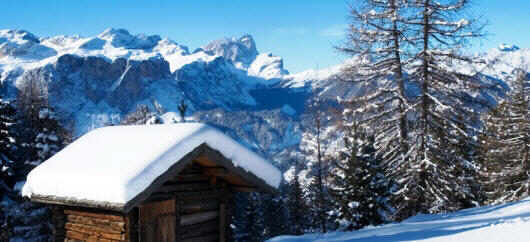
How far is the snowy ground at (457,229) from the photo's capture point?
8.02m

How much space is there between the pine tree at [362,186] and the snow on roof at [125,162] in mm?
13719

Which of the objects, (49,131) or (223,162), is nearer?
(223,162)

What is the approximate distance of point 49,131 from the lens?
73.4 feet

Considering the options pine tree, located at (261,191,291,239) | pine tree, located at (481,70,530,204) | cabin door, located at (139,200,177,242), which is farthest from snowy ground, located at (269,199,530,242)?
pine tree, located at (261,191,291,239)

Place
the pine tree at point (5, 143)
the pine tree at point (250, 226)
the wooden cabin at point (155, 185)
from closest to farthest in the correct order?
the wooden cabin at point (155, 185) → the pine tree at point (5, 143) → the pine tree at point (250, 226)

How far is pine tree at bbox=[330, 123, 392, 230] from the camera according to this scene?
21.8m

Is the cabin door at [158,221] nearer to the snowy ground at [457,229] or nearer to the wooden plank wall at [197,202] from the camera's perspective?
the wooden plank wall at [197,202]

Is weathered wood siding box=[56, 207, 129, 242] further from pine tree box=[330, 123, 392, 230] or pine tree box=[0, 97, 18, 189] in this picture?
pine tree box=[330, 123, 392, 230]

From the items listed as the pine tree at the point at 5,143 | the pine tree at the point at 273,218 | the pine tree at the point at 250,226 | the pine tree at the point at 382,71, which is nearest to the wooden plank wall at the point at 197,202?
the pine tree at the point at 382,71

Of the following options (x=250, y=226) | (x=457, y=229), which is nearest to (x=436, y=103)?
(x=457, y=229)

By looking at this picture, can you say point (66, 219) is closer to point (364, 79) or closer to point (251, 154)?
point (251, 154)

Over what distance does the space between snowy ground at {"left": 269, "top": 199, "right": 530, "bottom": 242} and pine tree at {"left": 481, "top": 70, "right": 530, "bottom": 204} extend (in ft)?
42.5

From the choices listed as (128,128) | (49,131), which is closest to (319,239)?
(128,128)

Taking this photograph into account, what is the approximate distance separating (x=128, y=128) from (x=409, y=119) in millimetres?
10155
